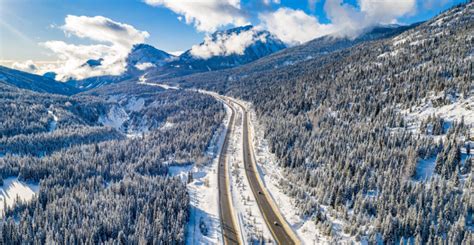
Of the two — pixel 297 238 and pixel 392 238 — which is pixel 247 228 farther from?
pixel 392 238

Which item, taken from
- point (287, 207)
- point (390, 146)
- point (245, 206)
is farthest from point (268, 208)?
point (390, 146)

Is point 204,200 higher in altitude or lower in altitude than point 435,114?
lower

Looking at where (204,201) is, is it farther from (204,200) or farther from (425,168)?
(425,168)

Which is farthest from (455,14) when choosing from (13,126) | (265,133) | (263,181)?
(13,126)

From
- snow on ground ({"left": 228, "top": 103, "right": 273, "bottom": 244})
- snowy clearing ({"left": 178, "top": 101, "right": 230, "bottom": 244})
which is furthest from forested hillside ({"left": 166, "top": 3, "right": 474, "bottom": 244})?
snowy clearing ({"left": 178, "top": 101, "right": 230, "bottom": 244})

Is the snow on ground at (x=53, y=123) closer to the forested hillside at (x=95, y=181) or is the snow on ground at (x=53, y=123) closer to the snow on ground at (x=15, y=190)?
the forested hillside at (x=95, y=181)

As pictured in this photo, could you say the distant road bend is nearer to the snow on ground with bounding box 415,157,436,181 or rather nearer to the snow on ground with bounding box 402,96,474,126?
the snow on ground with bounding box 415,157,436,181

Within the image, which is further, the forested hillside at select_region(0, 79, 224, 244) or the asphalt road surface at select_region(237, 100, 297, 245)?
the asphalt road surface at select_region(237, 100, 297, 245)
